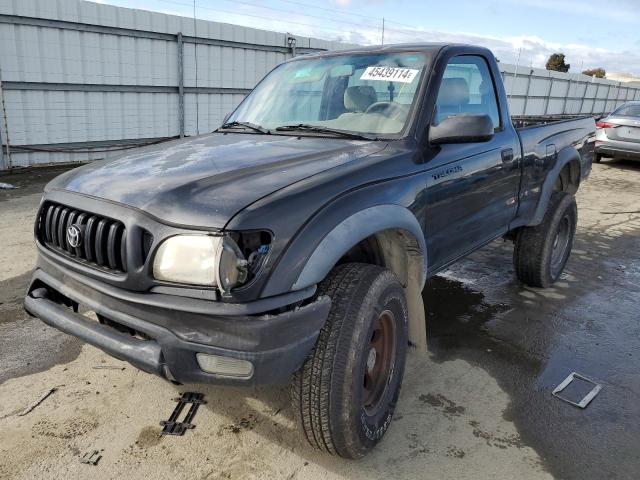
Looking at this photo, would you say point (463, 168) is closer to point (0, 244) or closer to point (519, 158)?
point (519, 158)

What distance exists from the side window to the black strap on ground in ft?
6.69

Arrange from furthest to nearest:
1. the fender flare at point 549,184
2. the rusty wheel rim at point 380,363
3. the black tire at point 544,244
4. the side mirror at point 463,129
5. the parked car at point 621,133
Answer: the parked car at point 621,133, the black tire at point 544,244, the fender flare at point 549,184, the side mirror at point 463,129, the rusty wheel rim at point 380,363

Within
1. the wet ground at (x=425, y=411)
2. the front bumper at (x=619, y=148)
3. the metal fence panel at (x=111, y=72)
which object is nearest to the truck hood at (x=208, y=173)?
the wet ground at (x=425, y=411)

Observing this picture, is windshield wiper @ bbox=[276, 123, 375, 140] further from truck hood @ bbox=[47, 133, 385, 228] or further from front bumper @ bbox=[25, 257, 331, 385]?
front bumper @ bbox=[25, 257, 331, 385]

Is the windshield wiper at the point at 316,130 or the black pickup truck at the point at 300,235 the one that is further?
the windshield wiper at the point at 316,130

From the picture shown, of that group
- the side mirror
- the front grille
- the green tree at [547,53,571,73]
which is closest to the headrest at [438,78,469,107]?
the side mirror

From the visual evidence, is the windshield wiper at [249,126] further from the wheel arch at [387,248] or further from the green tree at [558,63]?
the green tree at [558,63]

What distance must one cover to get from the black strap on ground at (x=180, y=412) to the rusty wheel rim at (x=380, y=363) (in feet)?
2.95

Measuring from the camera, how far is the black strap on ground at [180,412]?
255 cm

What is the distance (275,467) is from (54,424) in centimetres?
115

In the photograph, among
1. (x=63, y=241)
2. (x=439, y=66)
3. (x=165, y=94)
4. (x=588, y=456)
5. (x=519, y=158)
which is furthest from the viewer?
(x=165, y=94)

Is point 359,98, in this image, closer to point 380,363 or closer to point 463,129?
point 463,129

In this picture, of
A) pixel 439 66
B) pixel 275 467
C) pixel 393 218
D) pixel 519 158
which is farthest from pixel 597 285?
pixel 275 467

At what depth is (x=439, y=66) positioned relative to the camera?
3.04m
